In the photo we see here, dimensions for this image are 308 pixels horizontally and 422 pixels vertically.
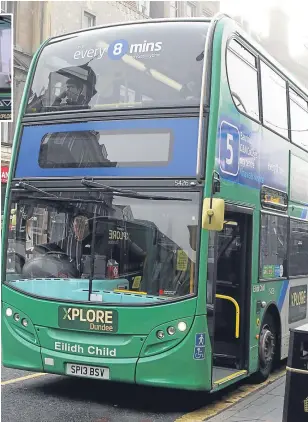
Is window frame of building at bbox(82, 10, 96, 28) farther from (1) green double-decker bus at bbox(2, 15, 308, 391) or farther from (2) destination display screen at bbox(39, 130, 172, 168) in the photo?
(2) destination display screen at bbox(39, 130, 172, 168)

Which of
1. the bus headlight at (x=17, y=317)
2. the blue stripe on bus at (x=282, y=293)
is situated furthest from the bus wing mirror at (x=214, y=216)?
the blue stripe on bus at (x=282, y=293)

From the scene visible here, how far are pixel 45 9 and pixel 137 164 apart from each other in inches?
816

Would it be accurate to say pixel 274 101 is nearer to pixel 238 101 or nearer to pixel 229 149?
pixel 238 101

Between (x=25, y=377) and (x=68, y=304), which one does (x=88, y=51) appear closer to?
(x=68, y=304)

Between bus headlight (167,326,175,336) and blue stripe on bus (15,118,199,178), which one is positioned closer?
bus headlight (167,326,175,336)

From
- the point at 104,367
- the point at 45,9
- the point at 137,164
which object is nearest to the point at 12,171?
the point at 137,164

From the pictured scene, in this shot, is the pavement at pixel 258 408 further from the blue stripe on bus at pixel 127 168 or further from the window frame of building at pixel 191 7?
the window frame of building at pixel 191 7

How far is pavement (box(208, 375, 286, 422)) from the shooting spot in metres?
6.36

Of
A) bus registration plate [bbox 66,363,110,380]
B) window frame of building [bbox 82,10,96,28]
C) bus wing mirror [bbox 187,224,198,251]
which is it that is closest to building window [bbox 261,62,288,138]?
bus wing mirror [bbox 187,224,198,251]

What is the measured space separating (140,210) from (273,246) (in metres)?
2.60

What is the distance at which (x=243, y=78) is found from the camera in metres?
7.61

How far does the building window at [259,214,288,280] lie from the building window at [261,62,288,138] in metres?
1.27

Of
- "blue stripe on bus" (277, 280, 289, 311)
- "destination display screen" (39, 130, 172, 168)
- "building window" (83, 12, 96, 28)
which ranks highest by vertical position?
"building window" (83, 12, 96, 28)

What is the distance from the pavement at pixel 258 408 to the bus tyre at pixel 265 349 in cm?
22
